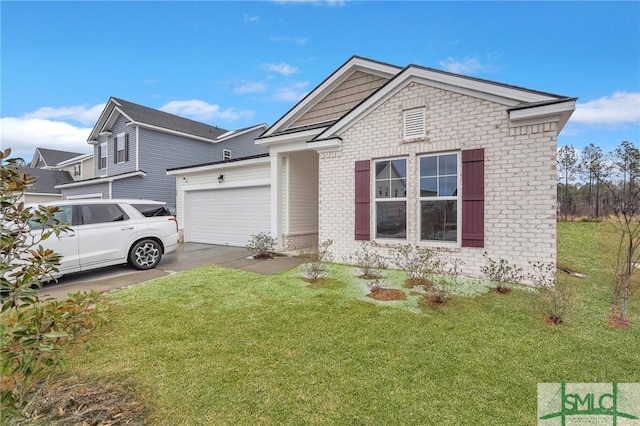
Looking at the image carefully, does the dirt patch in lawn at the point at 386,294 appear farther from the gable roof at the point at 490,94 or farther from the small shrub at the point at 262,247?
the small shrub at the point at 262,247

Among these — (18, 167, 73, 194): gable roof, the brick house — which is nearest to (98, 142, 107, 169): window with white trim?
(18, 167, 73, 194): gable roof

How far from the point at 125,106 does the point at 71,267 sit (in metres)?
14.3

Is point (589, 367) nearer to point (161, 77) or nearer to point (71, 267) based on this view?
point (71, 267)

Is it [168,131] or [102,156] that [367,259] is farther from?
[102,156]

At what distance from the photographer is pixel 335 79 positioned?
9336 mm

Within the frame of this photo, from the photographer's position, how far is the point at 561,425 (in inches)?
90.1

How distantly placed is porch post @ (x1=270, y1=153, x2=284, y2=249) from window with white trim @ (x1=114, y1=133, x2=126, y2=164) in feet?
39.0

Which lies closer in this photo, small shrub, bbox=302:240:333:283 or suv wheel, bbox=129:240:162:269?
small shrub, bbox=302:240:333:283

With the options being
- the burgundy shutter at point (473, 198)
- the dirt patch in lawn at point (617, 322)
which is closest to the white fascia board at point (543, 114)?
the burgundy shutter at point (473, 198)

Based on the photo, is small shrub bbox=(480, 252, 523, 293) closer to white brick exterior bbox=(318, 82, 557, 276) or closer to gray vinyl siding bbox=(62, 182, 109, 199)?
white brick exterior bbox=(318, 82, 557, 276)

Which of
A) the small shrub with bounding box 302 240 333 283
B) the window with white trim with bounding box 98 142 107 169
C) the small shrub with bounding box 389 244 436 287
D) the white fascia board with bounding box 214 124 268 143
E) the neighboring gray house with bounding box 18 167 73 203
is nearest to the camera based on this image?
the small shrub with bounding box 389 244 436 287

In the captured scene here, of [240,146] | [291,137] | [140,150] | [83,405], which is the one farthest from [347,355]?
[240,146]

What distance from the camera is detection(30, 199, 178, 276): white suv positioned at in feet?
20.2

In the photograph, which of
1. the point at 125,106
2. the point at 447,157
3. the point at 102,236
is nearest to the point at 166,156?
the point at 125,106
